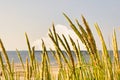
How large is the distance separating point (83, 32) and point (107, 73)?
0.50ft

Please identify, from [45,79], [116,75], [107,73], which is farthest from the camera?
[45,79]

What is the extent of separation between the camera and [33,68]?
3.98 feet

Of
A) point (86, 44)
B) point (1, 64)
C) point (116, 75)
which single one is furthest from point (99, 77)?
point (1, 64)

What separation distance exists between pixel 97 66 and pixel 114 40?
135 millimetres

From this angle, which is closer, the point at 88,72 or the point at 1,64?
the point at 1,64

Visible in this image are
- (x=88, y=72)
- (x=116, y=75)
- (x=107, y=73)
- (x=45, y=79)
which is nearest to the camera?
(x=107, y=73)

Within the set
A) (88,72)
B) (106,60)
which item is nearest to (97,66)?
(106,60)

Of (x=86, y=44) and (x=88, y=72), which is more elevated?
(x=86, y=44)

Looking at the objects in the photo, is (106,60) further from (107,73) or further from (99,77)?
(99,77)

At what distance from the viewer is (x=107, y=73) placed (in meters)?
0.90

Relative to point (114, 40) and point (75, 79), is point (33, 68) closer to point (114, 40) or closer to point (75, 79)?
point (75, 79)

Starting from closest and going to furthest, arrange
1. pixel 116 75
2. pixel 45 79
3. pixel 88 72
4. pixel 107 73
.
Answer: pixel 107 73
pixel 116 75
pixel 45 79
pixel 88 72

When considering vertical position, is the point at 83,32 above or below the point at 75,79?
above

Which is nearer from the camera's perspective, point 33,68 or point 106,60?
point 106,60
